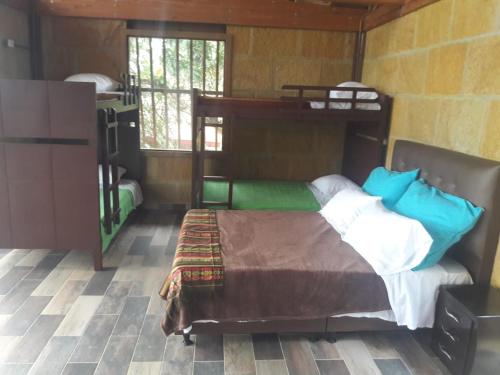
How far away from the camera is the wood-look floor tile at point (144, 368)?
192 centimetres

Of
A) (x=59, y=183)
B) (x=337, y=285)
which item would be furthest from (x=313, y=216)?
(x=59, y=183)

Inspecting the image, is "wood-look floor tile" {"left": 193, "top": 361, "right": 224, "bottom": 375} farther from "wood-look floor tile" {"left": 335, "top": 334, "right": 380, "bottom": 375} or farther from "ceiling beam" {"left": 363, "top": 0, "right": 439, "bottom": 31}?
"ceiling beam" {"left": 363, "top": 0, "right": 439, "bottom": 31}

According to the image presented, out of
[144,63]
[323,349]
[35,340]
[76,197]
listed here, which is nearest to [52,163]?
[76,197]

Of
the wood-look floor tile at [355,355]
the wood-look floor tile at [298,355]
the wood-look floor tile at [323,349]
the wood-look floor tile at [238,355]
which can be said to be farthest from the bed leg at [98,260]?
the wood-look floor tile at [355,355]

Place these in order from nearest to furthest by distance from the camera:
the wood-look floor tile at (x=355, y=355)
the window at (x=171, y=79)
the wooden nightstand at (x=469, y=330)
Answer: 1. the wooden nightstand at (x=469, y=330)
2. the wood-look floor tile at (x=355, y=355)
3. the window at (x=171, y=79)

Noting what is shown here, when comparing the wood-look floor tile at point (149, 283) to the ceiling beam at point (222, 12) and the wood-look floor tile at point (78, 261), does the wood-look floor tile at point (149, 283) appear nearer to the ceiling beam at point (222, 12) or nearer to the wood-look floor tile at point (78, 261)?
the wood-look floor tile at point (78, 261)

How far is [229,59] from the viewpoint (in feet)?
13.6

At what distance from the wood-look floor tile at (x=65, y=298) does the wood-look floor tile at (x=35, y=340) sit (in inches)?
2.6

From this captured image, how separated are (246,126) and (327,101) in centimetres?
122

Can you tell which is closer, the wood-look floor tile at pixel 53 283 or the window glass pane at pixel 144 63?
the wood-look floor tile at pixel 53 283

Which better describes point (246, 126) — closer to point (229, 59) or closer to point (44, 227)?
point (229, 59)

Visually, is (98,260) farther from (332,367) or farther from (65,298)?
(332,367)

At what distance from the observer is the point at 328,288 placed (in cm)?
206

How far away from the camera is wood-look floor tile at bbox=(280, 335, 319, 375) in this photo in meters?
1.99
